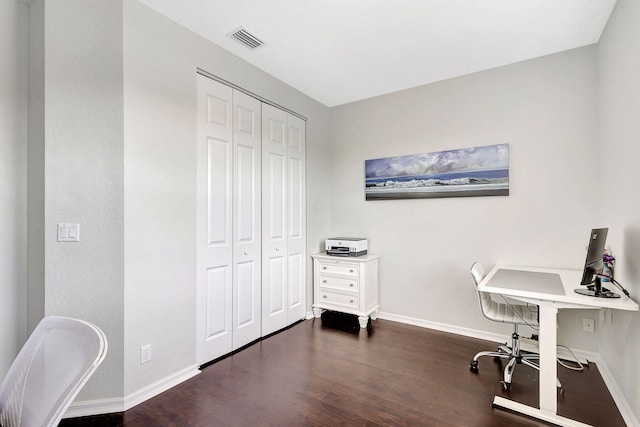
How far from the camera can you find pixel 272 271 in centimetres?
325

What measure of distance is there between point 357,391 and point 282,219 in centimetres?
186

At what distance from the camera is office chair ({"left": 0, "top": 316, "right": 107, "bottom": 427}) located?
2.73 ft

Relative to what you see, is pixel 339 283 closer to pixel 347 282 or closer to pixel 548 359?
pixel 347 282

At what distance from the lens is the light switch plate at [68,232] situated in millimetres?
1858

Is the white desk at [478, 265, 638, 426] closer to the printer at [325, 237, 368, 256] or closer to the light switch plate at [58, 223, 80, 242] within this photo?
the printer at [325, 237, 368, 256]

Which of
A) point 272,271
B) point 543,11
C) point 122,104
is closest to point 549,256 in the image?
point 543,11

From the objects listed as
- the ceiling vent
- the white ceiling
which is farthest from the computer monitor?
the ceiling vent

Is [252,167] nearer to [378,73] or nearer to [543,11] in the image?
[378,73]

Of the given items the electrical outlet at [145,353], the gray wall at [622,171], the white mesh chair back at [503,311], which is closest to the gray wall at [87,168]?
the electrical outlet at [145,353]

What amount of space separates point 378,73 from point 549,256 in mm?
2434

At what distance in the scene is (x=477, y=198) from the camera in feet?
10.2

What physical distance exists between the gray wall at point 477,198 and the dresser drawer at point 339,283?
0.47 m

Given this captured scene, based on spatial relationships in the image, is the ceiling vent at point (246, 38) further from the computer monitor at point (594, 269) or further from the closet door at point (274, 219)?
the computer monitor at point (594, 269)

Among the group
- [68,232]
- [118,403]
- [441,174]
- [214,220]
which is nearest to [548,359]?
[441,174]
